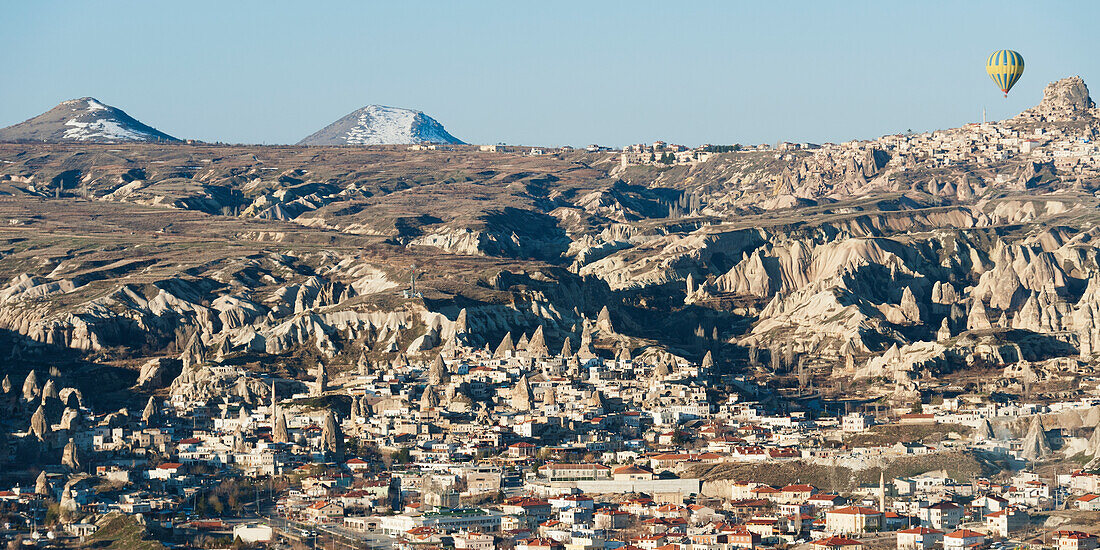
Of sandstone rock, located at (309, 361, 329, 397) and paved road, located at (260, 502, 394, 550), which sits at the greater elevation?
sandstone rock, located at (309, 361, 329, 397)

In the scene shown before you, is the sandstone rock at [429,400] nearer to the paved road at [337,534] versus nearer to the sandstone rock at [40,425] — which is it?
the sandstone rock at [40,425]

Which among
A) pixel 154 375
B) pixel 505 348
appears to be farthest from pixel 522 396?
pixel 154 375

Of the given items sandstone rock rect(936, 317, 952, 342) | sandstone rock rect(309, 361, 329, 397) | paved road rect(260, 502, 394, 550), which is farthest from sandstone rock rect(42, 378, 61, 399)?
sandstone rock rect(936, 317, 952, 342)

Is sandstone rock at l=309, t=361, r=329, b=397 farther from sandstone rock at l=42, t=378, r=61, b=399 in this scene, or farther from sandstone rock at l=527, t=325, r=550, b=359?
sandstone rock at l=42, t=378, r=61, b=399

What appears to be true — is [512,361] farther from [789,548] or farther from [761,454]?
[789,548]

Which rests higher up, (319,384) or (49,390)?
(319,384)

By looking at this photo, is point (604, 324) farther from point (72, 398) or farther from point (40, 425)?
point (40, 425)

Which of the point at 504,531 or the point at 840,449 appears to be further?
the point at 840,449

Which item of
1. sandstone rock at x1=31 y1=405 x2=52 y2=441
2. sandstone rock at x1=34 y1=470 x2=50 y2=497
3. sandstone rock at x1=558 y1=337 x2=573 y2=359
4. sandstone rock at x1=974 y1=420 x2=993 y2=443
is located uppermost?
sandstone rock at x1=558 y1=337 x2=573 y2=359

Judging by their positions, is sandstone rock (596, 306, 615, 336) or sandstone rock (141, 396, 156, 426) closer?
sandstone rock (141, 396, 156, 426)

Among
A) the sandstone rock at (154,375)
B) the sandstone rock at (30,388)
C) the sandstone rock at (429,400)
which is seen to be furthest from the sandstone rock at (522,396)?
the sandstone rock at (30,388)

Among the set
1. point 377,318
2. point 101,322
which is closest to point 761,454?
point 377,318
